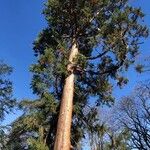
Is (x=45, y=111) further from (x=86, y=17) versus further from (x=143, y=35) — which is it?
(x=143, y=35)

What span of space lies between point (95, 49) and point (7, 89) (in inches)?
526

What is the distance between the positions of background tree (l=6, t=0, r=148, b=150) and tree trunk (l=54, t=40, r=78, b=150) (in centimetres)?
7

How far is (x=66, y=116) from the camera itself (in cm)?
1299

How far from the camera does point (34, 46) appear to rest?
675 inches

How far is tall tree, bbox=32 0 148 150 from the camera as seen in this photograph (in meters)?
14.8

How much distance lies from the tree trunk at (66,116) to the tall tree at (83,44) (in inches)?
2.1

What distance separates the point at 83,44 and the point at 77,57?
8.40 ft

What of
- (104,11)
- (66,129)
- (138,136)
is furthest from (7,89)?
(66,129)

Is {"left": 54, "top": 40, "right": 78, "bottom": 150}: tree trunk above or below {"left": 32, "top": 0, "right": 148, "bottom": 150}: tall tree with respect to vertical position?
below

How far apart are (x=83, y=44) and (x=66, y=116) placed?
17.4ft

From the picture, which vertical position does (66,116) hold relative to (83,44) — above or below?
below

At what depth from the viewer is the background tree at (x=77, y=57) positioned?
571 inches

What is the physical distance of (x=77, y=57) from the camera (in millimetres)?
14828

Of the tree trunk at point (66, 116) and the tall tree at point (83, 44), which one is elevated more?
the tall tree at point (83, 44)
